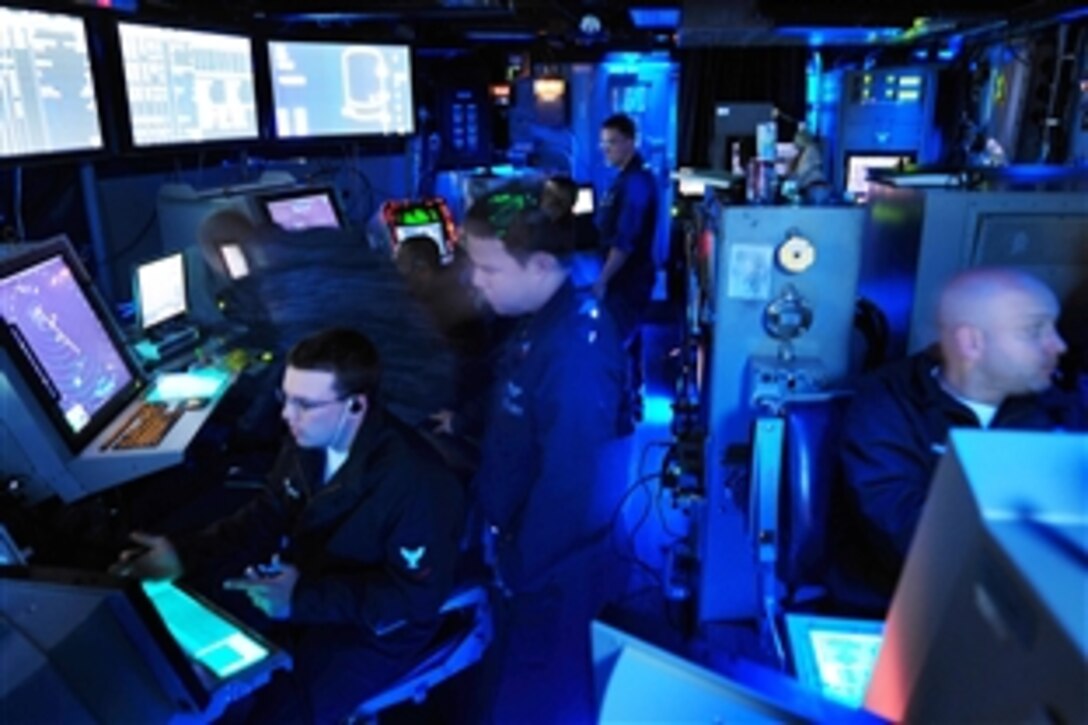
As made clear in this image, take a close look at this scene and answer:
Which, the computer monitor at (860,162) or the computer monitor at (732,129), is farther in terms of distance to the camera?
the computer monitor at (732,129)

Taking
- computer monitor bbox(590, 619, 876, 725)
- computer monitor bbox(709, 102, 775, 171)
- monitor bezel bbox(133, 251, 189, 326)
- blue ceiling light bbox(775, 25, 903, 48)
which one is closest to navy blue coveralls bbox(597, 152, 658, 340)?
blue ceiling light bbox(775, 25, 903, 48)

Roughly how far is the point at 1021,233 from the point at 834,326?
1.94 feet

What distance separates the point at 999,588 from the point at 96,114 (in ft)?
11.4

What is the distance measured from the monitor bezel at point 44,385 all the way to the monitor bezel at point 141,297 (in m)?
0.52

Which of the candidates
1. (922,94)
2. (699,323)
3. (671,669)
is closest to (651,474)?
(699,323)

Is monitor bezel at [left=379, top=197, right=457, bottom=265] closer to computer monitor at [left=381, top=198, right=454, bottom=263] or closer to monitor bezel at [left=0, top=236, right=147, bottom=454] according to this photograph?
computer monitor at [left=381, top=198, right=454, bottom=263]

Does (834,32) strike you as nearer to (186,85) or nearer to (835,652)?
(186,85)

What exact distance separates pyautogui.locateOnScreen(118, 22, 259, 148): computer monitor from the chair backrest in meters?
2.83

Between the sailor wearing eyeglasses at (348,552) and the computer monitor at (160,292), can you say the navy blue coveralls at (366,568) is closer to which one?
the sailor wearing eyeglasses at (348,552)

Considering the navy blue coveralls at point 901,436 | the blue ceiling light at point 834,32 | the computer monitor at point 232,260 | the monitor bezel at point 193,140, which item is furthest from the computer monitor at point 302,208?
the blue ceiling light at point 834,32

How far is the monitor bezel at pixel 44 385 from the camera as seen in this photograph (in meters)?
2.05

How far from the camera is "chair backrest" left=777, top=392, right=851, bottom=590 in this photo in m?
2.09

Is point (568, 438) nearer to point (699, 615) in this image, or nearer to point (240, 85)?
point (699, 615)

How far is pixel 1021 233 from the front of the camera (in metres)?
2.44
